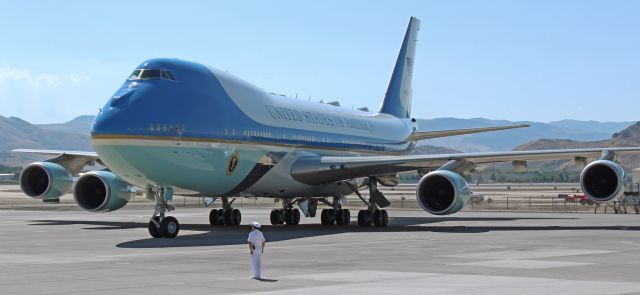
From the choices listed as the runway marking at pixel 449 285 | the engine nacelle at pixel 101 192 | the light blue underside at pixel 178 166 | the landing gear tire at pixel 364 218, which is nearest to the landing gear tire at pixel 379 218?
the landing gear tire at pixel 364 218

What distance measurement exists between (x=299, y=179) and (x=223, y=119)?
537cm

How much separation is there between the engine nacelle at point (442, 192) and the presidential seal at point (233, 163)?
568 cm

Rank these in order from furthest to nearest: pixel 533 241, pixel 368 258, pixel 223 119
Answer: pixel 223 119 < pixel 533 241 < pixel 368 258

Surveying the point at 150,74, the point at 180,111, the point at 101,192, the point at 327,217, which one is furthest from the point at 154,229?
the point at 327,217

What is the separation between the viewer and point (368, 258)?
1983 cm

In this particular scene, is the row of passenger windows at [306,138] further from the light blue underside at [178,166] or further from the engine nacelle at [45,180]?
the engine nacelle at [45,180]

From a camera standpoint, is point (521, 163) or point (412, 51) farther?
point (412, 51)

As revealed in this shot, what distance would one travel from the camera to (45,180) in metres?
32.4

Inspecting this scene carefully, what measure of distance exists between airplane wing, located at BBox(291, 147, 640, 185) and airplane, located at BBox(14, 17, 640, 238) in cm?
5

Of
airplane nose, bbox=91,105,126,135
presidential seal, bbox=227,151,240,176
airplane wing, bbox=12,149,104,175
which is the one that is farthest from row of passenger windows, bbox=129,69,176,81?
airplane wing, bbox=12,149,104,175

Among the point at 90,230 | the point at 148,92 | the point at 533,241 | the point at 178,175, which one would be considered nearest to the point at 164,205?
the point at 178,175

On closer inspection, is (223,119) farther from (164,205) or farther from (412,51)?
(412,51)

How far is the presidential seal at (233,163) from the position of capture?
93.2ft

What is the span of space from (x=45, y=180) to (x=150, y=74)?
8307 mm
